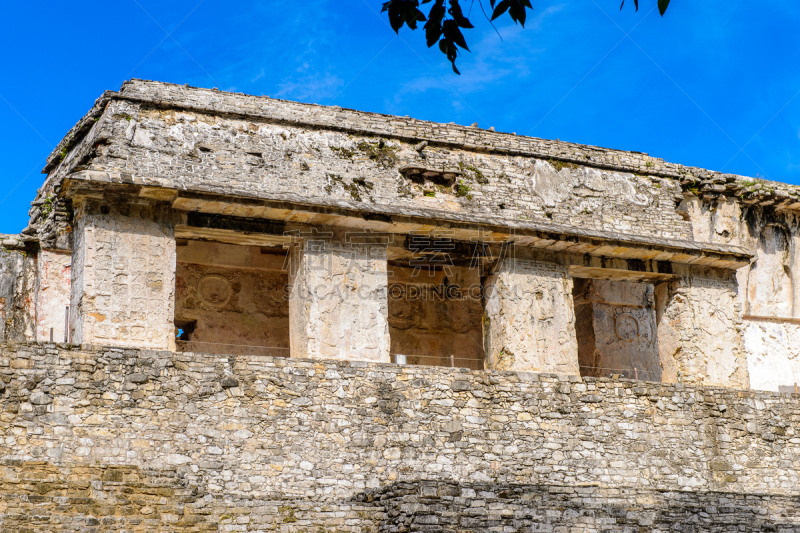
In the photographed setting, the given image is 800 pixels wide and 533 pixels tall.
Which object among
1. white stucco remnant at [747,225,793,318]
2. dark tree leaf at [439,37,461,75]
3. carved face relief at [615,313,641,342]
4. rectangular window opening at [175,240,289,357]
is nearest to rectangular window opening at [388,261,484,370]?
→ rectangular window opening at [175,240,289,357]

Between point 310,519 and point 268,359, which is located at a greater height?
point 268,359

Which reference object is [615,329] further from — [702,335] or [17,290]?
[17,290]

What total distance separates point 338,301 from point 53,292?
348 cm

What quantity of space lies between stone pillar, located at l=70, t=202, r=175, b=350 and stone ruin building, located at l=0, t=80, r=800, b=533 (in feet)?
0.07

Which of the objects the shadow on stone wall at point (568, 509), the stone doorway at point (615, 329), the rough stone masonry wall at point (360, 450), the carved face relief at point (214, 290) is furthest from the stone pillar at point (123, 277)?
the stone doorway at point (615, 329)

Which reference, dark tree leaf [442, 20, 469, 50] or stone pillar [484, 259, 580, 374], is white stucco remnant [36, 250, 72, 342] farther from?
dark tree leaf [442, 20, 469, 50]

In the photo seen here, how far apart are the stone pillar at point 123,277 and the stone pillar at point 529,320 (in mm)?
3824

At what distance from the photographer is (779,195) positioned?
50.6 feet

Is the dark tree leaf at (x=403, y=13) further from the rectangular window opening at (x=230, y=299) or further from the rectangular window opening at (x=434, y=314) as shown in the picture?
the rectangular window opening at (x=434, y=314)

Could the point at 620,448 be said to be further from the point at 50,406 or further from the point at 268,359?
the point at 50,406

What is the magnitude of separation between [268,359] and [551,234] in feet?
12.9

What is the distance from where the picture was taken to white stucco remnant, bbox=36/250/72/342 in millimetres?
12336

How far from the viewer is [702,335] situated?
13281 mm

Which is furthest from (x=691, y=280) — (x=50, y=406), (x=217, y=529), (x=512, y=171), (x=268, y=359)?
(x=50, y=406)
